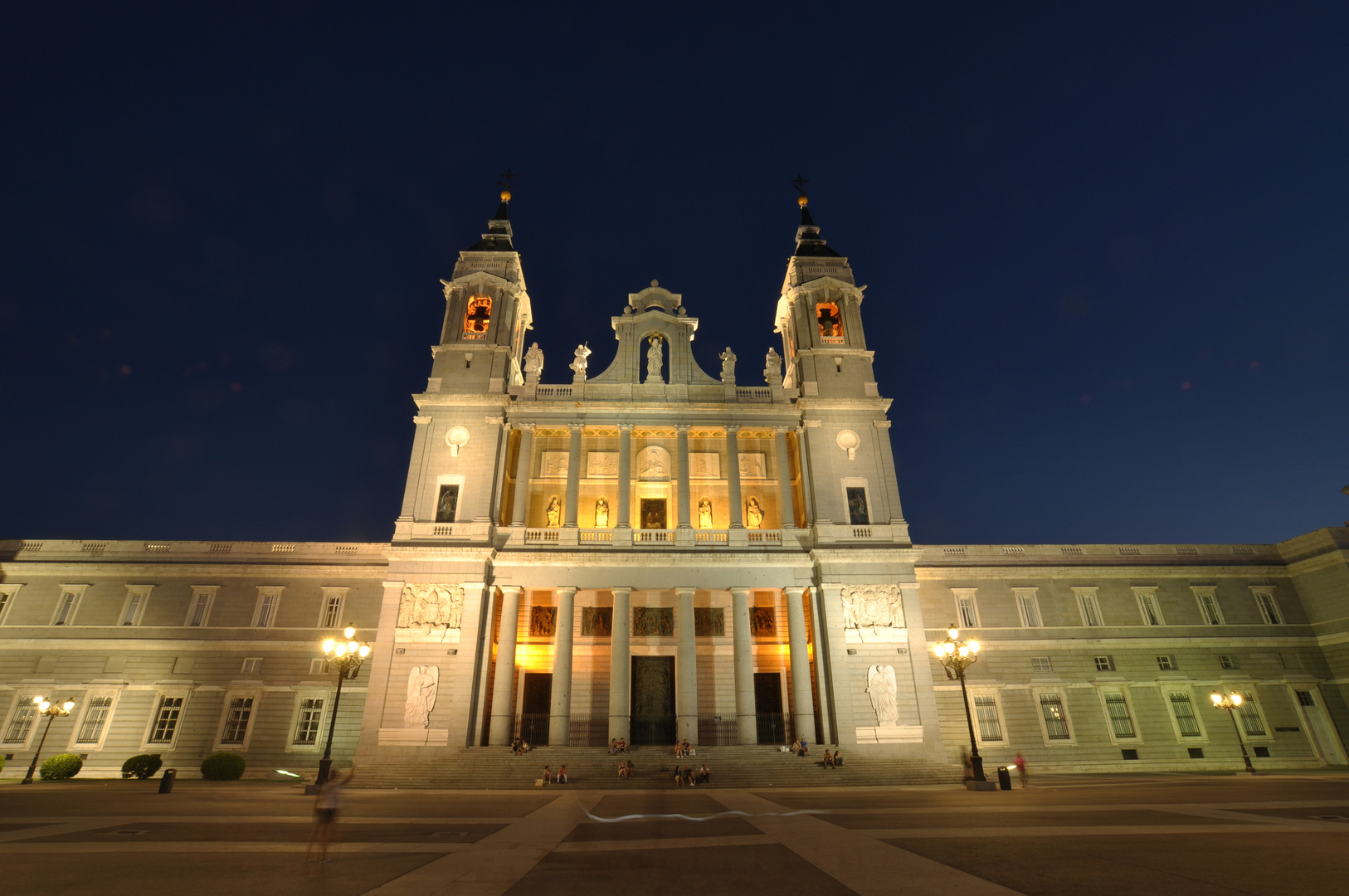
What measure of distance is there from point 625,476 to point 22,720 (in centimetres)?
3177

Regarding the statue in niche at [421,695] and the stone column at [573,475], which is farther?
the stone column at [573,475]

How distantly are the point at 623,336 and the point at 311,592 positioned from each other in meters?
22.5

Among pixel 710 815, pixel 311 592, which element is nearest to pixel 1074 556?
pixel 710 815

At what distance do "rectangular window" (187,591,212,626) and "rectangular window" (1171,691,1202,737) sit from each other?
165 feet

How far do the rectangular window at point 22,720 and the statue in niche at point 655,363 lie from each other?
3452cm

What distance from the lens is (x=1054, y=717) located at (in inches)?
1267

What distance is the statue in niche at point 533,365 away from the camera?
3744 centimetres

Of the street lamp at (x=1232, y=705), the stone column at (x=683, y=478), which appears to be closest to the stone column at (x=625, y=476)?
the stone column at (x=683, y=478)

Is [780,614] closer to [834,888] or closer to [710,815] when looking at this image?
[710,815]

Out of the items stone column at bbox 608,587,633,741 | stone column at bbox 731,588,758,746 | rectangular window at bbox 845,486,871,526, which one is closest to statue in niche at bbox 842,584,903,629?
rectangular window at bbox 845,486,871,526

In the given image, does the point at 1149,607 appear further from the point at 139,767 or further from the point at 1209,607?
the point at 139,767

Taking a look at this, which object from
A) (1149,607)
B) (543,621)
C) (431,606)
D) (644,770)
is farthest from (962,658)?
(431,606)

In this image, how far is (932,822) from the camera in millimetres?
13016

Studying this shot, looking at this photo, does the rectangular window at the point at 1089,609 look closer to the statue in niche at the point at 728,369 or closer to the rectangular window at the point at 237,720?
the statue in niche at the point at 728,369
